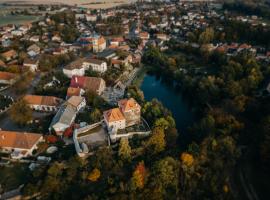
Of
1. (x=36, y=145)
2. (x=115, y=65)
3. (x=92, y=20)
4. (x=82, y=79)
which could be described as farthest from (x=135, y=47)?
(x=36, y=145)

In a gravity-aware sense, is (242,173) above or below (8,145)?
below

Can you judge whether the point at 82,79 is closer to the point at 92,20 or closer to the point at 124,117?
the point at 124,117

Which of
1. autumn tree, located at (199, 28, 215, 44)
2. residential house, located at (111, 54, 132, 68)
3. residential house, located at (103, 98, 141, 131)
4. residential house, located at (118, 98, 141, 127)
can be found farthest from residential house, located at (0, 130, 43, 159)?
autumn tree, located at (199, 28, 215, 44)

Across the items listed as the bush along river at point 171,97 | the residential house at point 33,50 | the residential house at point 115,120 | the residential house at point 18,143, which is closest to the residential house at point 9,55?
the residential house at point 33,50

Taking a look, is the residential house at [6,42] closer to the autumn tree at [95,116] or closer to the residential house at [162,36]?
the residential house at [162,36]

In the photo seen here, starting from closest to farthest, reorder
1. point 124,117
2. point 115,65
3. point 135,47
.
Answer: point 124,117 → point 115,65 → point 135,47

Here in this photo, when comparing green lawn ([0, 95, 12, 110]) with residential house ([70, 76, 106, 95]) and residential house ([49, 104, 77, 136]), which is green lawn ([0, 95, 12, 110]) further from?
residential house ([49, 104, 77, 136])

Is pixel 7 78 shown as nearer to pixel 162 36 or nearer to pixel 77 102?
pixel 77 102

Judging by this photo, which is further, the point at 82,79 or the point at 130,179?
the point at 82,79
